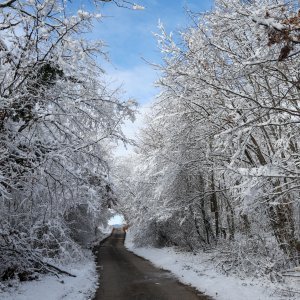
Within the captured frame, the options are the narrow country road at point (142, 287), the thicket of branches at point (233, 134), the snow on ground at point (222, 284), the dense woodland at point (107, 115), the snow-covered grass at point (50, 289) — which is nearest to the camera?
the dense woodland at point (107, 115)

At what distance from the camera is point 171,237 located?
92.8 feet

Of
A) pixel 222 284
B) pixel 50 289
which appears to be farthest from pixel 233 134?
pixel 50 289

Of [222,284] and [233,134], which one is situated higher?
[233,134]

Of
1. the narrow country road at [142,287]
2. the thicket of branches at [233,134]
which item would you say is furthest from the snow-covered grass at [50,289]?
the thicket of branches at [233,134]

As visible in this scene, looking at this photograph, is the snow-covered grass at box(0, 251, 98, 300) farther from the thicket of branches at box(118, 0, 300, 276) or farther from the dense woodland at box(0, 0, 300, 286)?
the thicket of branches at box(118, 0, 300, 276)

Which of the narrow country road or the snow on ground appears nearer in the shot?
the snow on ground

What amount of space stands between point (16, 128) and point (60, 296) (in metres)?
6.31

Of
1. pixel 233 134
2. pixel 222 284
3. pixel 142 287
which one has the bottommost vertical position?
pixel 142 287

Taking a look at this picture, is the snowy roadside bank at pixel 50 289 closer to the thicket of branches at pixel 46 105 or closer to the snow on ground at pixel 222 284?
the thicket of branches at pixel 46 105

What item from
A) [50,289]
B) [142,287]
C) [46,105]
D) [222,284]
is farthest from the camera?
[142,287]

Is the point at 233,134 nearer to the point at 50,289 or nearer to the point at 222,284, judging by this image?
the point at 222,284

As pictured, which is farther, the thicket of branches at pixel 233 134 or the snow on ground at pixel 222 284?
the snow on ground at pixel 222 284

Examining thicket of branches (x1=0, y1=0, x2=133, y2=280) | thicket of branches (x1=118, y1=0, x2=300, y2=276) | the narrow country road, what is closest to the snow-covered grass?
the narrow country road

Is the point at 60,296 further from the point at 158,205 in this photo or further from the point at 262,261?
the point at 158,205
